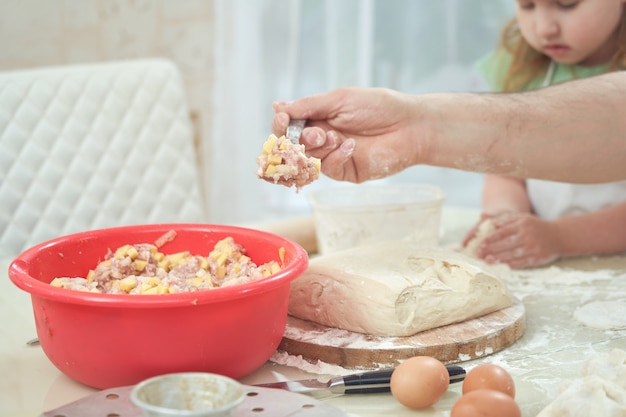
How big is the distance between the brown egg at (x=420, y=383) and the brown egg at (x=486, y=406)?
8 centimetres

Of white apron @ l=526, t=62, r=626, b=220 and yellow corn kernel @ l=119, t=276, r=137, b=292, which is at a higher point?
yellow corn kernel @ l=119, t=276, r=137, b=292

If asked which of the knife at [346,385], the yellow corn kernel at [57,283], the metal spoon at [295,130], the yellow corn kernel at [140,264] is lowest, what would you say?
the knife at [346,385]

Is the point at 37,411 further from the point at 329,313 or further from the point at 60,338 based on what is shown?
the point at 329,313

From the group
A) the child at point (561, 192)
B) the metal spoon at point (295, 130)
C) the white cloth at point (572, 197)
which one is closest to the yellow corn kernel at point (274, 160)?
the metal spoon at point (295, 130)

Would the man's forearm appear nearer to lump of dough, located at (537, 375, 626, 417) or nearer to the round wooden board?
the round wooden board

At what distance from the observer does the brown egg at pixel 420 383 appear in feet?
3.10

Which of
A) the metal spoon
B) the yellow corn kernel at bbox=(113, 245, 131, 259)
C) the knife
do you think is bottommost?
the knife

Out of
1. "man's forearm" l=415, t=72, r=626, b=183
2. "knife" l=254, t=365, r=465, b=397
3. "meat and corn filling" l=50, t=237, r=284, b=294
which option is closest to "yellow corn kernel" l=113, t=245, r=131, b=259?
"meat and corn filling" l=50, t=237, r=284, b=294

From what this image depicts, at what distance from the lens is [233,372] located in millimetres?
1032

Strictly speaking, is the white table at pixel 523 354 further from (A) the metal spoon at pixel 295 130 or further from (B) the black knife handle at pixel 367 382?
(A) the metal spoon at pixel 295 130

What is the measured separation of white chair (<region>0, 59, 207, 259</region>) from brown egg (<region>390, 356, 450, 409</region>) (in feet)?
4.59

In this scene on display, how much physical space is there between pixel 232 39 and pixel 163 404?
288 centimetres

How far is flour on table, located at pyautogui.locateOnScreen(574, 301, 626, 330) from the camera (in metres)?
1.28

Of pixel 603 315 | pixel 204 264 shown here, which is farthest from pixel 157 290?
pixel 603 315
